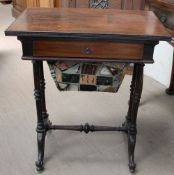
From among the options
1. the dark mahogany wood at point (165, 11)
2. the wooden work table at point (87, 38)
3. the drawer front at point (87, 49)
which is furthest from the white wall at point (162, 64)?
the drawer front at point (87, 49)

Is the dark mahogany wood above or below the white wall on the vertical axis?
above

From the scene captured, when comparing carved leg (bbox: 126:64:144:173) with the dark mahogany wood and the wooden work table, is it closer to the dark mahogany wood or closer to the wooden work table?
the wooden work table

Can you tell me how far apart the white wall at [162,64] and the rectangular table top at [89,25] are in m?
1.11

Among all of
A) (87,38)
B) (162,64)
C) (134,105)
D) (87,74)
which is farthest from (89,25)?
(162,64)

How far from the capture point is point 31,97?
2.40 meters

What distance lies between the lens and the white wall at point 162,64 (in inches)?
103

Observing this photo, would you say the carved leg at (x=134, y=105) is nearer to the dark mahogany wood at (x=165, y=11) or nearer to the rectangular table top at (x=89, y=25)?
the rectangular table top at (x=89, y=25)

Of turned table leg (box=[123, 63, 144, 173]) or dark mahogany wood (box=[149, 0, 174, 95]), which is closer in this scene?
turned table leg (box=[123, 63, 144, 173])

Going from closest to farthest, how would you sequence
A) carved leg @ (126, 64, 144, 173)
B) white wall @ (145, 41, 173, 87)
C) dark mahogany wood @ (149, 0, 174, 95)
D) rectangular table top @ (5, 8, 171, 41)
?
1. rectangular table top @ (5, 8, 171, 41)
2. carved leg @ (126, 64, 144, 173)
3. dark mahogany wood @ (149, 0, 174, 95)
4. white wall @ (145, 41, 173, 87)

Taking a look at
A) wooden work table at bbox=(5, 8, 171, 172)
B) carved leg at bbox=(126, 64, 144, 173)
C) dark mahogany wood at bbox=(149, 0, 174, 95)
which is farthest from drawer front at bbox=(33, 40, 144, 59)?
dark mahogany wood at bbox=(149, 0, 174, 95)

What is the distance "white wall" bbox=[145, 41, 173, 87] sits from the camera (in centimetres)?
262

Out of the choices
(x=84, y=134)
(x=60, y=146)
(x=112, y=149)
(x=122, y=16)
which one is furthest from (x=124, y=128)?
(x=122, y=16)

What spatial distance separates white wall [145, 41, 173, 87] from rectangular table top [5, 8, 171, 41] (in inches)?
43.7

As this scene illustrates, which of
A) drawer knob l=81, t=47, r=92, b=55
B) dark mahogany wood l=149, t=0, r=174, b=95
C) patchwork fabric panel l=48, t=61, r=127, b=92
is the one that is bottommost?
patchwork fabric panel l=48, t=61, r=127, b=92
